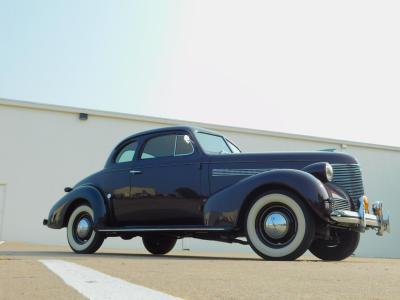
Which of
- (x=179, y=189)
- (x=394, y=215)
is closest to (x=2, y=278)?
(x=179, y=189)

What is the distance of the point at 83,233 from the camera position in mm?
8086

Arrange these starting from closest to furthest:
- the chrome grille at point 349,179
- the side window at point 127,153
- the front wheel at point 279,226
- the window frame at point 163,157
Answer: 1. the front wheel at point 279,226
2. the chrome grille at point 349,179
3. the window frame at point 163,157
4. the side window at point 127,153

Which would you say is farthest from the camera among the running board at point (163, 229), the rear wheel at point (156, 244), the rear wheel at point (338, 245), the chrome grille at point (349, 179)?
the rear wheel at point (156, 244)

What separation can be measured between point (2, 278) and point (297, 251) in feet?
10.8

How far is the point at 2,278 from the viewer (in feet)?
11.6

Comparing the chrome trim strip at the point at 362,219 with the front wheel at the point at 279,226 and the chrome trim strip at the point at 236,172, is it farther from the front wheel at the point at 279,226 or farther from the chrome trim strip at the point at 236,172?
the chrome trim strip at the point at 236,172

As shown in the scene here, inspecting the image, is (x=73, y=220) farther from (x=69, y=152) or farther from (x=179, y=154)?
(x=69, y=152)

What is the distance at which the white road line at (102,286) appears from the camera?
2711 millimetres

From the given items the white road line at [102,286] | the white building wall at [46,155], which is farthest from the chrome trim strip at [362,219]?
the white building wall at [46,155]

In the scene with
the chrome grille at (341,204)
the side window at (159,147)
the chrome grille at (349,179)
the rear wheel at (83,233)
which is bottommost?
the rear wheel at (83,233)

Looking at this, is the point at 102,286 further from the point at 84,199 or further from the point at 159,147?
the point at 84,199

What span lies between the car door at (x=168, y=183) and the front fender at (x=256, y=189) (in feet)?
1.34

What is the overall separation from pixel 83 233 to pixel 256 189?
10.2 feet

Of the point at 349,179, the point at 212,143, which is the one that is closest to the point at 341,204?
the point at 349,179
